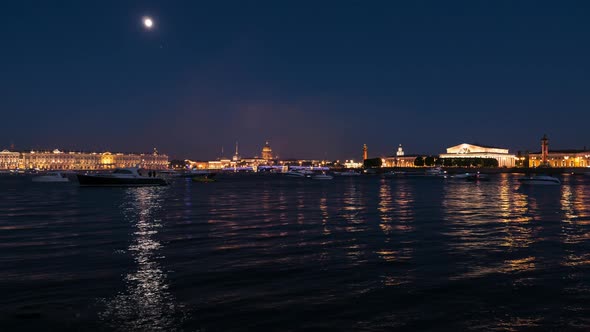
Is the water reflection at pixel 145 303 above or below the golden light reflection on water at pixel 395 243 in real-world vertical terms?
above

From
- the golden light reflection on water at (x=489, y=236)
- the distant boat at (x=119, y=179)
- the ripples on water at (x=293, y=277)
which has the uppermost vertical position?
the distant boat at (x=119, y=179)

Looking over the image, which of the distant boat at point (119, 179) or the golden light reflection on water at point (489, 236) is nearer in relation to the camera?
the golden light reflection on water at point (489, 236)

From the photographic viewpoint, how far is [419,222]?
2380 cm

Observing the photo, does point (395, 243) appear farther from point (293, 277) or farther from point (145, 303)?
point (145, 303)

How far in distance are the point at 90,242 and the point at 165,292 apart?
8140 mm

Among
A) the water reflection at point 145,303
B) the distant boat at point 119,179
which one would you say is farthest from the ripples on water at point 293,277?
the distant boat at point 119,179

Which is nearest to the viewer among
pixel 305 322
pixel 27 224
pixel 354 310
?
pixel 305 322

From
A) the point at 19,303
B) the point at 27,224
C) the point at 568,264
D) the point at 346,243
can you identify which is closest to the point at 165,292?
the point at 19,303

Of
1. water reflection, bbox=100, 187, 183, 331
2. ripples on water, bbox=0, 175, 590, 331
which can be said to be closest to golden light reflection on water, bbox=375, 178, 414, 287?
ripples on water, bbox=0, 175, 590, 331

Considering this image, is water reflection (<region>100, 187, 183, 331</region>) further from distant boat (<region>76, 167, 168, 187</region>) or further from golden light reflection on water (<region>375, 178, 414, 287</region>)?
distant boat (<region>76, 167, 168, 187</region>)

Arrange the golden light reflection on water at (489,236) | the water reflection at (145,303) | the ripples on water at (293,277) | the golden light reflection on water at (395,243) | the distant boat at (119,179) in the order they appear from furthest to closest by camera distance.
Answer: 1. the distant boat at (119,179)
2. the golden light reflection on water at (489,236)
3. the golden light reflection on water at (395,243)
4. the ripples on water at (293,277)
5. the water reflection at (145,303)

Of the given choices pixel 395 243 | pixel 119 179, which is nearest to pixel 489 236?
pixel 395 243

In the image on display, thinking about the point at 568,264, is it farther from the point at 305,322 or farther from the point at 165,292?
the point at 165,292

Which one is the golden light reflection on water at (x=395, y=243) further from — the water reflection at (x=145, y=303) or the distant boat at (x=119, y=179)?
the distant boat at (x=119, y=179)
